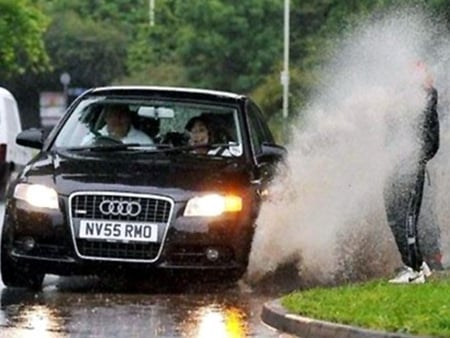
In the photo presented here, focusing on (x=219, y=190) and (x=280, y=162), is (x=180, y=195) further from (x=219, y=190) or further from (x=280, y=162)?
(x=280, y=162)

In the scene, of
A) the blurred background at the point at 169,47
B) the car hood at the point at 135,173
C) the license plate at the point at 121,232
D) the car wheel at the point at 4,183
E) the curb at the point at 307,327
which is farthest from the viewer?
the blurred background at the point at 169,47

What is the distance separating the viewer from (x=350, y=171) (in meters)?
17.7

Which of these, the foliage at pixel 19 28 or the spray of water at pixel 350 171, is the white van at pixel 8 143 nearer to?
the spray of water at pixel 350 171

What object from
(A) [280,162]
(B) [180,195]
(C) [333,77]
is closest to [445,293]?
(B) [180,195]

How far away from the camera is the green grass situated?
1186 cm

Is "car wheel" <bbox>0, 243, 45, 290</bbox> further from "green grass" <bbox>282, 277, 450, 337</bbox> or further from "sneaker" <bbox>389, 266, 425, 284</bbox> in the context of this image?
"sneaker" <bbox>389, 266, 425, 284</bbox>

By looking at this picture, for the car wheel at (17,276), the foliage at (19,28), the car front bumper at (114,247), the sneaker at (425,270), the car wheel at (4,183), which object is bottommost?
the foliage at (19,28)

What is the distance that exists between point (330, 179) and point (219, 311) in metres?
3.57

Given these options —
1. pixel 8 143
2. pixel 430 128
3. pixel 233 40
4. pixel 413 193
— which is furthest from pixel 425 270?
pixel 233 40

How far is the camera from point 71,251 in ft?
50.1

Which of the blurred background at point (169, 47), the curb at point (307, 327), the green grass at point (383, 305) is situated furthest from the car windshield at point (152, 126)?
the blurred background at point (169, 47)

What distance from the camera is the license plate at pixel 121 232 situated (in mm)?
15242

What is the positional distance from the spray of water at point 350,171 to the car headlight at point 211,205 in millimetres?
522

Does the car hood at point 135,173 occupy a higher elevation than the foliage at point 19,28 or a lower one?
higher
